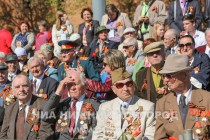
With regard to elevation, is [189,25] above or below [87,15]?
below

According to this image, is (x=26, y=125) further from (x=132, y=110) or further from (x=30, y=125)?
(x=132, y=110)

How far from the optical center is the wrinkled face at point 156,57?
871 centimetres

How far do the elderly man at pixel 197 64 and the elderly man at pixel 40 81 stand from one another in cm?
206

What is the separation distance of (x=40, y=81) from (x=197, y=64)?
2.51 metres

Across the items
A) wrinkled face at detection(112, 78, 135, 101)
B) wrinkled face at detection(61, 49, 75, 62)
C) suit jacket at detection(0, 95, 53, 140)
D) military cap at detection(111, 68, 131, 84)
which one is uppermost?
wrinkled face at detection(61, 49, 75, 62)

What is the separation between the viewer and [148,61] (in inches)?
365

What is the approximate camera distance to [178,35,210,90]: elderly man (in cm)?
883

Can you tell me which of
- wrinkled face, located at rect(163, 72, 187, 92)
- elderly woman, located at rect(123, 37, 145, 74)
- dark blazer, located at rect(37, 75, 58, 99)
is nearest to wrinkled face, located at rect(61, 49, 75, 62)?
dark blazer, located at rect(37, 75, 58, 99)

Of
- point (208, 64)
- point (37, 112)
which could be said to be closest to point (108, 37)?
point (208, 64)

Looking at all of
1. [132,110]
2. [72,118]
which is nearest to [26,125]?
[72,118]

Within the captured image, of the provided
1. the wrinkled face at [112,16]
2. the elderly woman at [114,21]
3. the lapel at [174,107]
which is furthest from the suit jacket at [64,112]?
the wrinkled face at [112,16]

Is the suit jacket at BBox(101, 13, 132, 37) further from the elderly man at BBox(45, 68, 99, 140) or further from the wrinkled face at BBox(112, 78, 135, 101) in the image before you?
the wrinkled face at BBox(112, 78, 135, 101)

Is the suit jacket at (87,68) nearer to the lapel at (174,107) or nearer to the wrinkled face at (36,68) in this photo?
the wrinkled face at (36,68)

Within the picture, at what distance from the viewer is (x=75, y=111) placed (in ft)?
26.1
